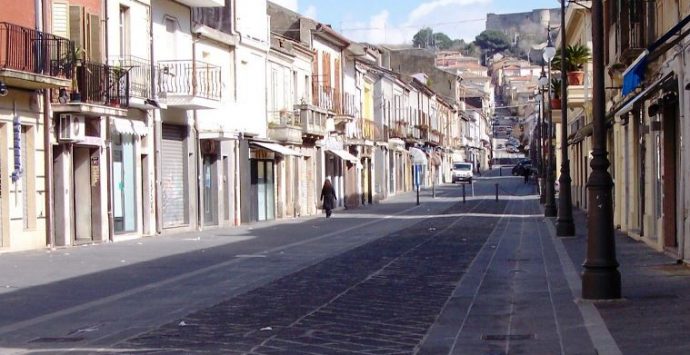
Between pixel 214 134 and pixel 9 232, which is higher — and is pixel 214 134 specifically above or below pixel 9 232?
above

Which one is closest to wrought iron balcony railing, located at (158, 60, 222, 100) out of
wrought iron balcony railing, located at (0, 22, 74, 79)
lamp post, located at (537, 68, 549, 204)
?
wrought iron balcony railing, located at (0, 22, 74, 79)

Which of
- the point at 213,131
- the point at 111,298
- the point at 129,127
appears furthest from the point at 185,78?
the point at 111,298

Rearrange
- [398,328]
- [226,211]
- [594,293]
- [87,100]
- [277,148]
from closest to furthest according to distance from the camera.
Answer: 1. [398,328]
2. [594,293]
3. [87,100]
4. [226,211]
5. [277,148]

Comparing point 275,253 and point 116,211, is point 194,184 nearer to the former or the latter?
point 116,211

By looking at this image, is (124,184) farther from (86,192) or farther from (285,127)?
(285,127)

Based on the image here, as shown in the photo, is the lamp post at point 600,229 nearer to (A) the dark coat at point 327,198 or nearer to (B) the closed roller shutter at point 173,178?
(B) the closed roller shutter at point 173,178

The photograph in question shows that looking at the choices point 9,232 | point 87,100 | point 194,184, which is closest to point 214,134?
point 194,184

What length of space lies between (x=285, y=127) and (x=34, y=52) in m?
21.4

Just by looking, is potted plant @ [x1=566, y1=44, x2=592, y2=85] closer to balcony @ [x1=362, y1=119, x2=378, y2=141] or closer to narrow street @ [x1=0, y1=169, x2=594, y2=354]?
narrow street @ [x1=0, y1=169, x2=594, y2=354]

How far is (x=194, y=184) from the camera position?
126 ft

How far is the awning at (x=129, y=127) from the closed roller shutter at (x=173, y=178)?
93.5 inches

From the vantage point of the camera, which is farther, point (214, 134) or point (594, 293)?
point (214, 134)

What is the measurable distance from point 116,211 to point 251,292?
1662 cm

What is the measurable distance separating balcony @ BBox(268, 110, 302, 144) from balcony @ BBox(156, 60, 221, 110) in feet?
33.6
